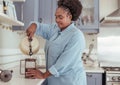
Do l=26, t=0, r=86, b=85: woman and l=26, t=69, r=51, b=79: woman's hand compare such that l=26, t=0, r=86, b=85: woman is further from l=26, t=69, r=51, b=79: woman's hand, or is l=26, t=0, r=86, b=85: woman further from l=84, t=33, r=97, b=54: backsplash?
l=84, t=33, r=97, b=54: backsplash

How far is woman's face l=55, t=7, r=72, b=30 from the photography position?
80.7 inches

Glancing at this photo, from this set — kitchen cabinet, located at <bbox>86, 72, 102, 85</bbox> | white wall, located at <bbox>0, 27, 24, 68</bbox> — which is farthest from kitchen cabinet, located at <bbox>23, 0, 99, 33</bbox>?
kitchen cabinet, located at <bbox>86, 72, 102, 85</bbox>

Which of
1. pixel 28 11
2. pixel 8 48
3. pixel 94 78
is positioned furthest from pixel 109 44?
pixel 8 48

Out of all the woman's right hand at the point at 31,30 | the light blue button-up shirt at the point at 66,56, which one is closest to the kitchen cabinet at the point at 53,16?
Result: the woman's right hand at the point at 31,30

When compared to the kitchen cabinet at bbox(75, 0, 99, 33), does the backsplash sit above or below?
below

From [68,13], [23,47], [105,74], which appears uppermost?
[68,13]

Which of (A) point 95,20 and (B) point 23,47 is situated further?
(A) point 95,20

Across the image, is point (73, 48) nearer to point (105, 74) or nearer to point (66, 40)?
point (66, 40)

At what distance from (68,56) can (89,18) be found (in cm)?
185

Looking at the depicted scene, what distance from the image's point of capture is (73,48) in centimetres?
196

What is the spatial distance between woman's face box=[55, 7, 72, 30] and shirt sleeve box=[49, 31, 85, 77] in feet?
0.54

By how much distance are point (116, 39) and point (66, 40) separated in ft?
6.72

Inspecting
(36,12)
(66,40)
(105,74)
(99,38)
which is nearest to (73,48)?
(66,40)

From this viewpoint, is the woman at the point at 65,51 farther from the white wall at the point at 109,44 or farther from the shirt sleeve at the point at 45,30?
the white wall at the point at 109,44
